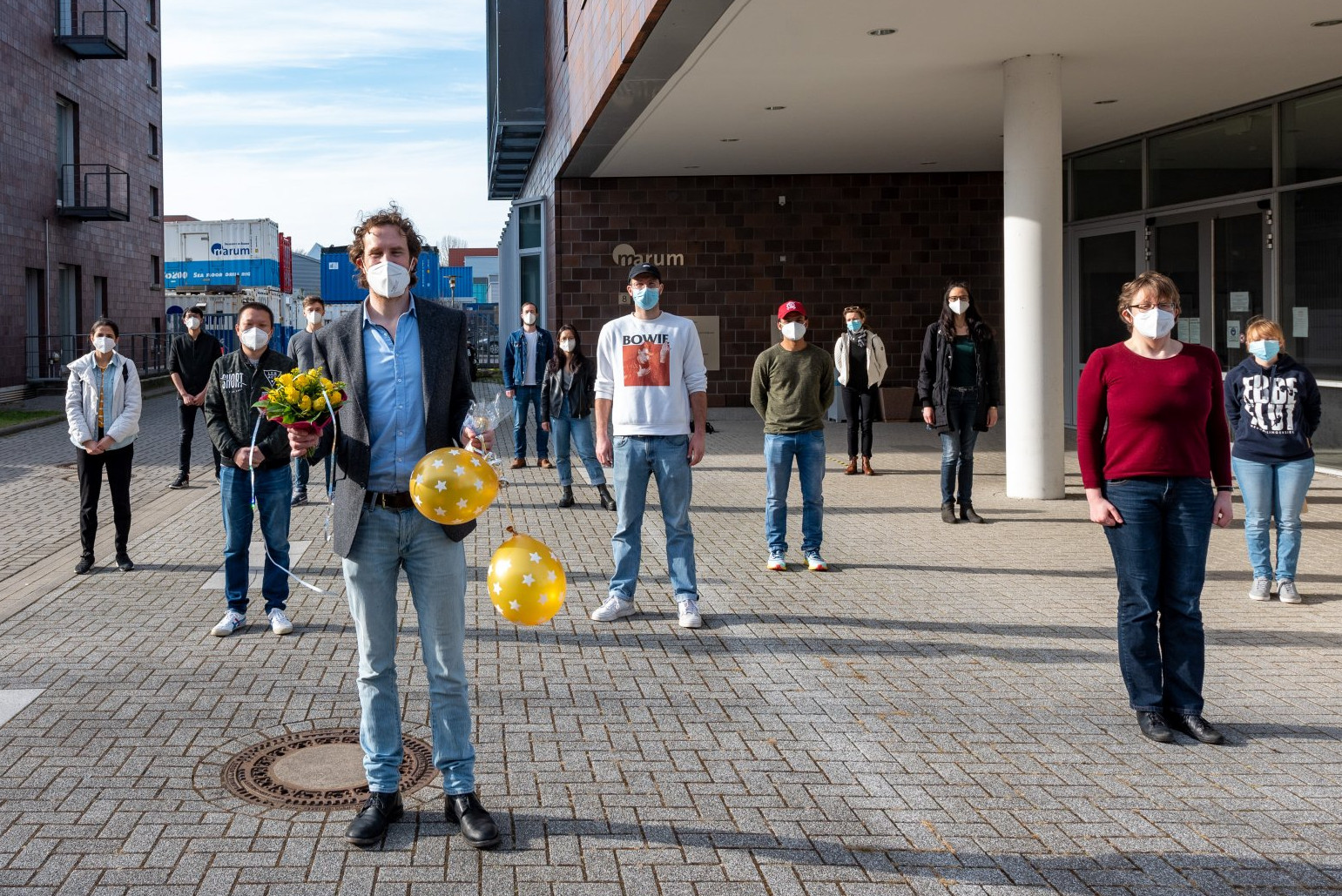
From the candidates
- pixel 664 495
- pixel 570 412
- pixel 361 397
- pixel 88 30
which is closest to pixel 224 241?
pixel 88 30

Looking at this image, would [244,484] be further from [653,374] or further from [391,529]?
[391,529]

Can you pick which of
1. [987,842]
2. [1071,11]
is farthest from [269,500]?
[1071,11]

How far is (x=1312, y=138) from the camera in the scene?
14633 millimetres

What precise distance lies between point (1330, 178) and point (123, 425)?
40.9 feet

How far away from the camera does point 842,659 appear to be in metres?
6.73

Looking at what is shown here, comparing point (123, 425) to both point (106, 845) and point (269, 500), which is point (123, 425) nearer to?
point (269, 500)

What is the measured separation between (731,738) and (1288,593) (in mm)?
4405

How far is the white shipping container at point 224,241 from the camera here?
47.5 meters

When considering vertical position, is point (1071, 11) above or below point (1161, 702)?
above

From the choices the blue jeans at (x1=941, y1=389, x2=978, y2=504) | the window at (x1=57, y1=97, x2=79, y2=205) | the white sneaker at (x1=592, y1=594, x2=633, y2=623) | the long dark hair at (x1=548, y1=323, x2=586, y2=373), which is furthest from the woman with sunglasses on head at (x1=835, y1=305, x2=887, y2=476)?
the window at (x1=57, y1=97, x2=79, y2=205)

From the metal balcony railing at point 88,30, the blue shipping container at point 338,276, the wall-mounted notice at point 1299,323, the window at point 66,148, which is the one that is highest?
the metal balcony railing at point 88,30

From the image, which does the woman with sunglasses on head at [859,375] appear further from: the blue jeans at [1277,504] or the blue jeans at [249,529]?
the blue jeans at [249,529]

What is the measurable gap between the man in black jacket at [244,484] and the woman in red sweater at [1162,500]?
4.53 meters

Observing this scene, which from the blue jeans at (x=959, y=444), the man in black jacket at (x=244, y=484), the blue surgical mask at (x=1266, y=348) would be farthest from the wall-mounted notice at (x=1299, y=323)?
the man in black jacket at (x=244, y=484)
